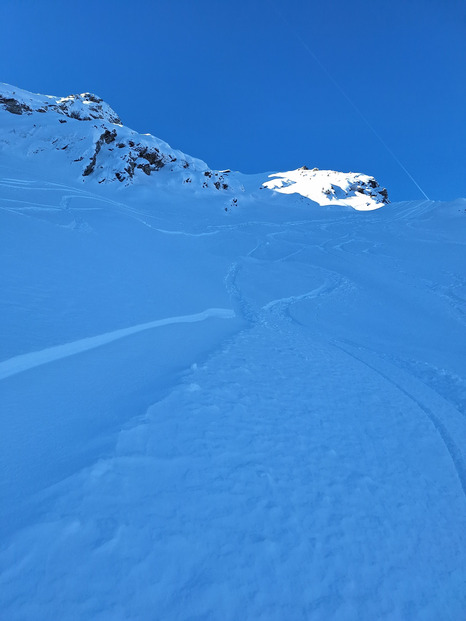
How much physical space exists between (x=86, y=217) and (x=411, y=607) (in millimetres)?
14440

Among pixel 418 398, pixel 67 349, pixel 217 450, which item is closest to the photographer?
pixel 217 450

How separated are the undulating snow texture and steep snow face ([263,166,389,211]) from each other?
34.9 metres

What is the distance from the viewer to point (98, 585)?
6.07ft

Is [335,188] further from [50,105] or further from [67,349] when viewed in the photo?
[67,349]

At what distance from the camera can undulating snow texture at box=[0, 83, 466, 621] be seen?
200cm

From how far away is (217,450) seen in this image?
3035 mm

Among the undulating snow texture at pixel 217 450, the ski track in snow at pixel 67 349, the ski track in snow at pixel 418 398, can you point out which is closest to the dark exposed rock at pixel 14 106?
the undulating snow texture at pixel 217 450

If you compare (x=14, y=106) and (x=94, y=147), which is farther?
(x=14, y=106)

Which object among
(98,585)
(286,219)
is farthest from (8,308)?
(286,219)

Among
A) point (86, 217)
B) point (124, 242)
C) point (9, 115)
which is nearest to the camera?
point (124, 242)

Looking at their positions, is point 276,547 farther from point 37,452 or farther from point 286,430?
point 37,452

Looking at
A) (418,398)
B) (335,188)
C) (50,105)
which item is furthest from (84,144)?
(335,188)

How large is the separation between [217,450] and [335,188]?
46957mm

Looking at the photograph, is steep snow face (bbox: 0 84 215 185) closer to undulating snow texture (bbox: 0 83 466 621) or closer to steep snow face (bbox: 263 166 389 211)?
undulating snow texture (bbox: 0 83 466 621)
